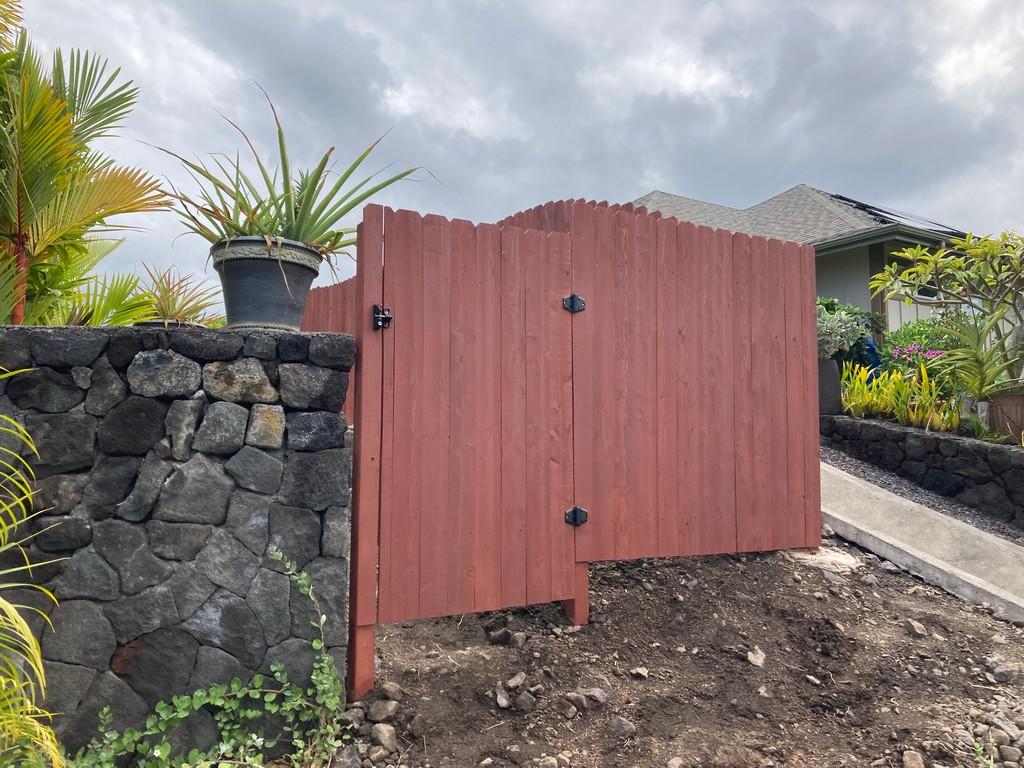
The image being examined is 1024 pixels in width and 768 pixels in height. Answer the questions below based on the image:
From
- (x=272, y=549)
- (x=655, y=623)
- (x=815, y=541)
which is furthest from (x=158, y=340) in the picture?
(x=815, y=541)

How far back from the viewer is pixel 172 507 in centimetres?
233

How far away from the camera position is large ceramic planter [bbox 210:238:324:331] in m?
2.56

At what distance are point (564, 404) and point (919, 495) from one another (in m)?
3.83

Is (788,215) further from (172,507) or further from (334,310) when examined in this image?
(172,507)

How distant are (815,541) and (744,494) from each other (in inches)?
26.2

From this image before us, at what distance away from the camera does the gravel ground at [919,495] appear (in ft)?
15.8

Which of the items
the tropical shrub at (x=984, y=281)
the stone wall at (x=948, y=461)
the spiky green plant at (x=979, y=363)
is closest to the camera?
the stone wall at (x=948, y=461)

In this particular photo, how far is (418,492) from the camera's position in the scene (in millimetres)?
2736

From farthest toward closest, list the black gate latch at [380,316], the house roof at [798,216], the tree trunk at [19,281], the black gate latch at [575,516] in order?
the house roof at [798,216] < the tree trunk at [19,281] < the black gate latch at [575,516] < the black gate latch at [380,316]

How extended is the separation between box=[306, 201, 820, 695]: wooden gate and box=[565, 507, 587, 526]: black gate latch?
1cm

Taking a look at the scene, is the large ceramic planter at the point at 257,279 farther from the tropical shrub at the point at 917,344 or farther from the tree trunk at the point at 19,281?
the tropical shrub at the point at 917,344

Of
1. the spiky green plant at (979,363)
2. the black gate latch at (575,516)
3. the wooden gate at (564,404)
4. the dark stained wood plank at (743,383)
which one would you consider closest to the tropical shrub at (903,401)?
the spiky green plant at (979,363)

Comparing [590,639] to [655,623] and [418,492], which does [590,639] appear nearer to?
[655,623]

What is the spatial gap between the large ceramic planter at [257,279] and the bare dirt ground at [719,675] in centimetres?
156
